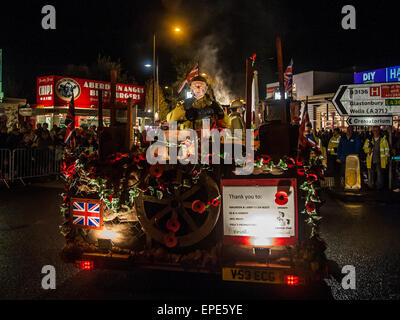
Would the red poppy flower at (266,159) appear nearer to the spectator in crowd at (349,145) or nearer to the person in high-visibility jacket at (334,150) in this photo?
the spectator in crowd at (349,145)

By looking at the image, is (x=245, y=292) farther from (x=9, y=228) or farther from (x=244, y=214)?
(x=9, y=228)

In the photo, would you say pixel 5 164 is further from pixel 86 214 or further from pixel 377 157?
pixel 377 157

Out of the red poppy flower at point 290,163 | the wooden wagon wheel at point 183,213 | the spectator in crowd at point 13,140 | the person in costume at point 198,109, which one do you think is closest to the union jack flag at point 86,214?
the wooden wagon wheel at point 183,213

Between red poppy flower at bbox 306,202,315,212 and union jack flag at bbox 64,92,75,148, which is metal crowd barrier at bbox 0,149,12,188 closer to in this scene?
union jack flag at bbox 64,92,75,148

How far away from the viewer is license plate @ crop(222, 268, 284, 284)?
3381 mm

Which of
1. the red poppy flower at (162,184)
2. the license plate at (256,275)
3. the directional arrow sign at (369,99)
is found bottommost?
the license plate at (256,275)

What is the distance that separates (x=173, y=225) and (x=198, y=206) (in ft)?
1.09

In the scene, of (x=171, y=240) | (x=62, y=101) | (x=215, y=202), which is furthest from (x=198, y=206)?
(x=62, y=101)

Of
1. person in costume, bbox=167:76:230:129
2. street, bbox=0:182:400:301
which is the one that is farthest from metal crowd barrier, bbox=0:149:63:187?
person in costume, bbox=167:76:230:129

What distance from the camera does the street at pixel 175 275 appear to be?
153 inches

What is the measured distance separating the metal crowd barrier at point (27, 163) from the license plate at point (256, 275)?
36.1 feet

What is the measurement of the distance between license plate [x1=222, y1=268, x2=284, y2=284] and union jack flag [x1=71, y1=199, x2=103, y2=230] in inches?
56.0
